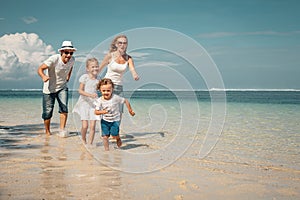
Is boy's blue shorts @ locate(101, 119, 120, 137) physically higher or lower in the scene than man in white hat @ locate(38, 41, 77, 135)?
lower

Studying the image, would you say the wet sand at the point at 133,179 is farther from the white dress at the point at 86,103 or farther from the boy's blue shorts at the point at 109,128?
the white dress at the point at 86,103

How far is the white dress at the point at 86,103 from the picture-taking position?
21.3 feet

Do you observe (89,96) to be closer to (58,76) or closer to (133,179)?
(58,76)

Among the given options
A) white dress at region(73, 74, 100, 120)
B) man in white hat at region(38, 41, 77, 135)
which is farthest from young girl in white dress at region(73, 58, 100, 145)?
man in white hat at region(38, 41, 77, 135)

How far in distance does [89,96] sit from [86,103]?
0.83 feet

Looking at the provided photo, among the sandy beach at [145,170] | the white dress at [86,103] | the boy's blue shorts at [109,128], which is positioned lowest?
the sandy beach at [145,170]

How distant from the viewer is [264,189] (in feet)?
12.6

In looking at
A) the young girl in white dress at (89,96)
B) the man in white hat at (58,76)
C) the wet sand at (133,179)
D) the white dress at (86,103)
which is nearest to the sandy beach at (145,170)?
the wet sand at (133,179)

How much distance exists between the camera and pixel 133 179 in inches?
161

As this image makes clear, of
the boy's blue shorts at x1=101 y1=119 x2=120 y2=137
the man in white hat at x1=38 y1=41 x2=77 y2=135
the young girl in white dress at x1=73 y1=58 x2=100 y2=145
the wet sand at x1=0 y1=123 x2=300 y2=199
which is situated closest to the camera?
the wet sand at x1=0 y1=123 x2=300 y2=199

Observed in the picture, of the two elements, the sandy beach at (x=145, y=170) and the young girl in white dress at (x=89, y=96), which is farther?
the young girl in white dress at (x=89, y=96)

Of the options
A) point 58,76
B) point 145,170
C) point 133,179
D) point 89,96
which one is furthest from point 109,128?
point 58,76

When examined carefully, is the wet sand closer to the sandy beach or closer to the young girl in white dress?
the sandy beach

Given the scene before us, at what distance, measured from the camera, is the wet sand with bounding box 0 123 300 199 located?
3.52 meters
